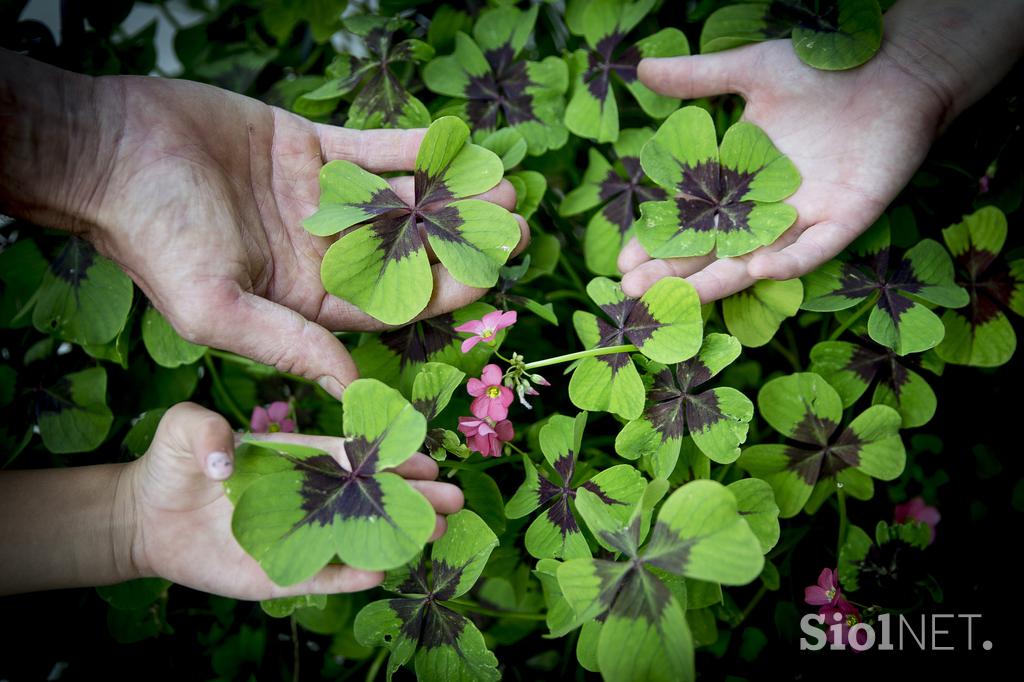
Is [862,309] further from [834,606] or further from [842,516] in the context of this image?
[834,606]

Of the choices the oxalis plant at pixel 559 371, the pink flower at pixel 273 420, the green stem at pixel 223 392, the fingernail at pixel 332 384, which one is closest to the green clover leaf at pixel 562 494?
the oxalis plant at pixel 559 371

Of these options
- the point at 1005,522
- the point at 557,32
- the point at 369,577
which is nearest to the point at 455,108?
the point at 557,32

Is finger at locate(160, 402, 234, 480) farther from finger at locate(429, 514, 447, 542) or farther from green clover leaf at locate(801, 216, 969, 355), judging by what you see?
green clover leaf at locate(801, 216, 969, 355)

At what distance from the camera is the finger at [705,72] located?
144cm

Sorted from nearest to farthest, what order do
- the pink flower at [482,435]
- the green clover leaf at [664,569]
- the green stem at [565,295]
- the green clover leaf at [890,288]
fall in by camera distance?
the green clover leaf at [664,569] → the pink flower at [482,435] → the green clover leaf at [890,288] → the green stem at [565,295]

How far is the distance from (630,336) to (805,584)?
826mm

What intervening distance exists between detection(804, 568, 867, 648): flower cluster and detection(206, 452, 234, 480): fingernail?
3.34 feet

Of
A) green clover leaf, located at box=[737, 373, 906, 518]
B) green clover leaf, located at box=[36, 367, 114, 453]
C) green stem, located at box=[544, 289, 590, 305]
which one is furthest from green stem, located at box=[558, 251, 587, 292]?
green clover leaf, located at box=[36, 367, 114, 453]

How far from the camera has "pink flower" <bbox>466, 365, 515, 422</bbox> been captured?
112 centimetres

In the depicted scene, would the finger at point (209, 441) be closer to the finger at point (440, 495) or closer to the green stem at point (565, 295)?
the finger at point (440, 495)

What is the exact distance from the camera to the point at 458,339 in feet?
4.29

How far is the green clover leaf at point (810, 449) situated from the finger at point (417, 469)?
55 centimetres

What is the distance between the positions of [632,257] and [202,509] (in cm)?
87

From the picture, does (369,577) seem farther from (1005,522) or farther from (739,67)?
(1005,522)
